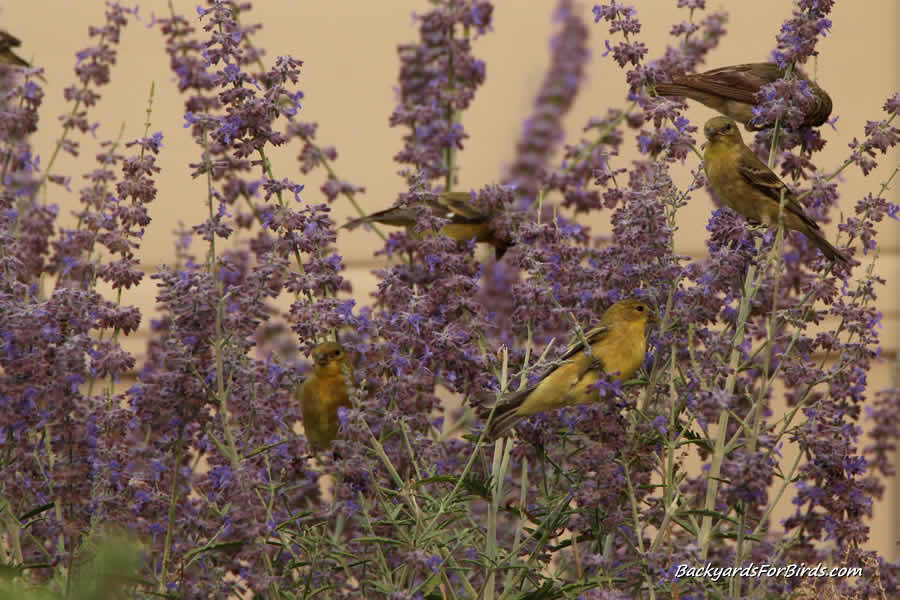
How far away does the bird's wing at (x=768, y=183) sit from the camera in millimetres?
2078

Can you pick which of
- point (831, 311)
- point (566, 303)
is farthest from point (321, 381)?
point (831, 311)

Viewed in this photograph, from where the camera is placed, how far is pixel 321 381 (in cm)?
249

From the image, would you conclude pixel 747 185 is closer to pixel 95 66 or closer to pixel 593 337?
pixel 593 337

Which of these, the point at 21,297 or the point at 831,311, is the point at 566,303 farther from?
the point at 21,297

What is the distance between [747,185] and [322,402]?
98 cm

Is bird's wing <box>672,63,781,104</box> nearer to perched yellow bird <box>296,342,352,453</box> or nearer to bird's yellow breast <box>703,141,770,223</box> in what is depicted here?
bird's yellow breast <box>703,141,770,223</box>

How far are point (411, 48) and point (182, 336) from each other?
→ 60.3 inches

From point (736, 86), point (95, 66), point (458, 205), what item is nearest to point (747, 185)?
point (736, 86)

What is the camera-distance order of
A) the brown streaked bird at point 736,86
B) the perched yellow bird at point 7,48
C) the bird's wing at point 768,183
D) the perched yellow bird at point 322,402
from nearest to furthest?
the bird's wing at point 768,183 < the brown streaked bird at point 736,86 < the perched yellow bird at point 322,402 < the perched yellow bird at point 7,48

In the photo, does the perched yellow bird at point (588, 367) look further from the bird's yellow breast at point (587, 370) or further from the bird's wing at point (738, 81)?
the bird's wing at point (738, 81)

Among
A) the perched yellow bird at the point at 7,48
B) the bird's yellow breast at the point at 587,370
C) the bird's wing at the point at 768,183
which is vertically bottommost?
the bird's yellow breast at the point at 587,370

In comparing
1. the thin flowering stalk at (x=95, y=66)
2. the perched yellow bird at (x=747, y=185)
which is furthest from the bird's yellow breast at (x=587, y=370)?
the thin flowering stalk at (x=95, y=66)

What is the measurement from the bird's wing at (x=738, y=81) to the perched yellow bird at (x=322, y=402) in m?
0.91

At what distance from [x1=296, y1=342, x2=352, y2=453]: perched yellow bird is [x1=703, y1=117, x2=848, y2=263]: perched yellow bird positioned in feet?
2.74
